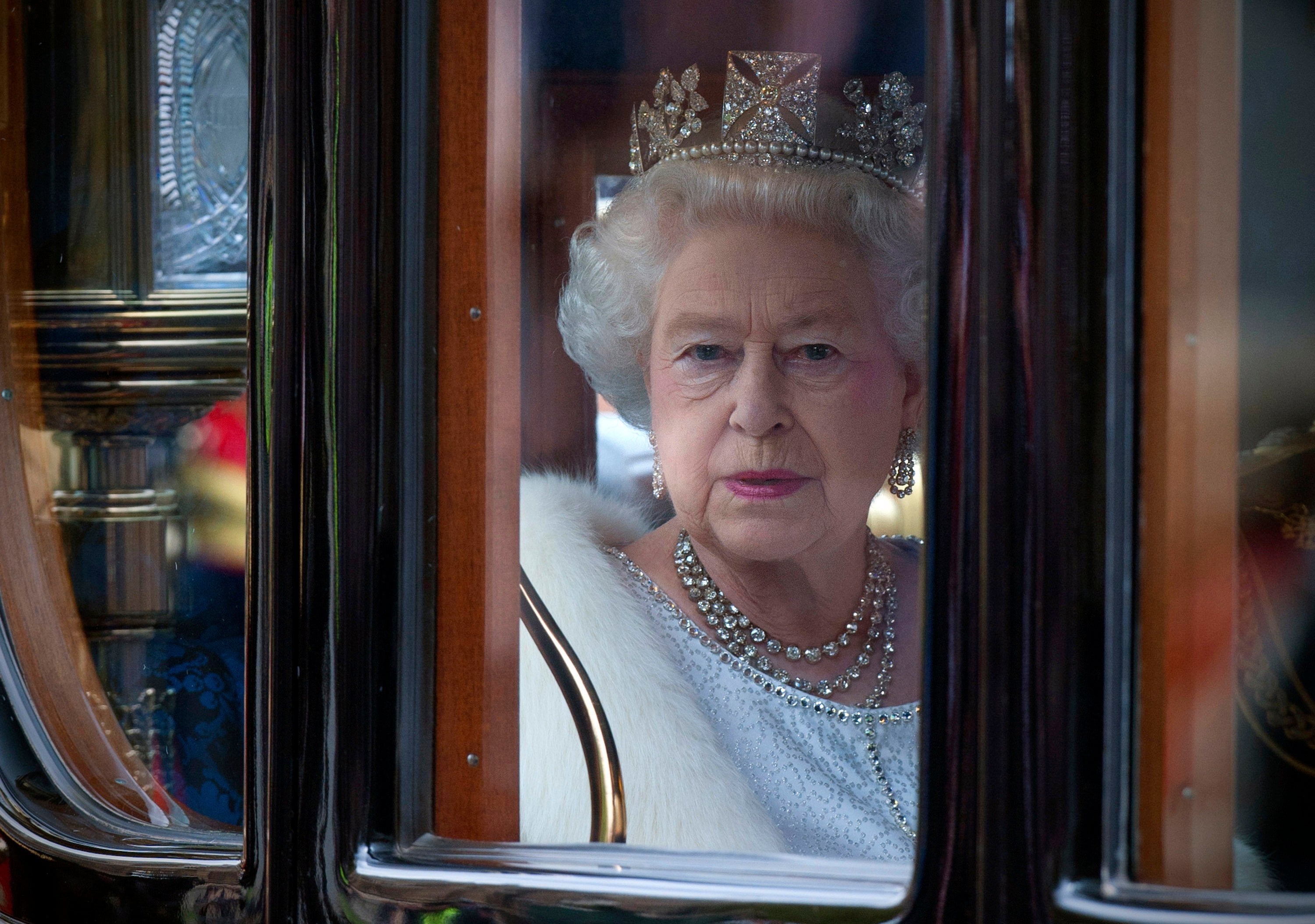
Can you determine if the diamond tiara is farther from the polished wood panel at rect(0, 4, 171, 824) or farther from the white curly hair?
the polished wood panel at rect(0, 4, 171, 824)

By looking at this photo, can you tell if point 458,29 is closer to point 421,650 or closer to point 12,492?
point 421,650

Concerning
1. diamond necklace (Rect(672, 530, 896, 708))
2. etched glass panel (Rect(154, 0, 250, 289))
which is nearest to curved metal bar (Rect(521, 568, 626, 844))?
diamond necklace (Rect(672, 530, 896, 708))

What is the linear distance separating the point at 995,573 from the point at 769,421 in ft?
0.93

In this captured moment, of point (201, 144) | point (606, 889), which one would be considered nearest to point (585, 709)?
point (606, 889)

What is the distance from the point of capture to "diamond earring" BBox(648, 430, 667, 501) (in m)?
0.89

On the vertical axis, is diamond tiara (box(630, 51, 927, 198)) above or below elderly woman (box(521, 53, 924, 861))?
above

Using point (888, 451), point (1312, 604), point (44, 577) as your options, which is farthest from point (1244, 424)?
point (44, 577)

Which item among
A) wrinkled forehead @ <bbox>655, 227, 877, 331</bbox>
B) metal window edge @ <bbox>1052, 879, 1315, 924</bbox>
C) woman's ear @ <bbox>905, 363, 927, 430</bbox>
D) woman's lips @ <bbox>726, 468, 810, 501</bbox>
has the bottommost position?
metal window edge @ <bbox>1052, 879, 1315, 924</bbox>

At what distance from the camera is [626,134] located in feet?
2.85

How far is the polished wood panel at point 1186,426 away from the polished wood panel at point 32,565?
29.7 inches

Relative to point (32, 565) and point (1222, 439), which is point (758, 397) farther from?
point (32, 565)

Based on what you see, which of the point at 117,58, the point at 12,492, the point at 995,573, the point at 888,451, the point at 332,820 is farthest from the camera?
the point at 117,58

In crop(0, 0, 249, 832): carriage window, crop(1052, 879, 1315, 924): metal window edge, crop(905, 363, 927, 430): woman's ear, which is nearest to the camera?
crop(1052, 879, 1315, 924): metal window edge

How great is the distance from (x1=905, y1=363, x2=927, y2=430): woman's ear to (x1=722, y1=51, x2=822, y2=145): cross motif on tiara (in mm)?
234
